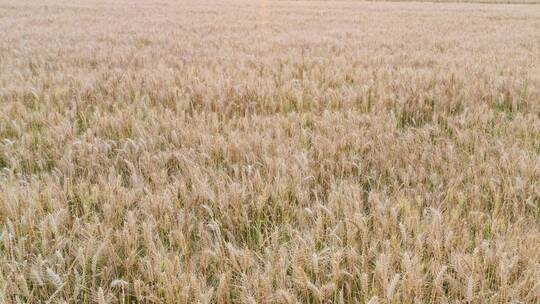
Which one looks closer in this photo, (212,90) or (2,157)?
(2,157)

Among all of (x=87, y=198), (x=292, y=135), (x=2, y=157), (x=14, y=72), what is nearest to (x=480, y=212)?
(x=292, y=135)

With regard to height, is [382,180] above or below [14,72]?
below

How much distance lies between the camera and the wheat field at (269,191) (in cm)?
135

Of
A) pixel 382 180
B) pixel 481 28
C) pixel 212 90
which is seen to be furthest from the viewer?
pixel 481 28

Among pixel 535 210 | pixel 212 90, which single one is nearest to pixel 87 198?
pixel 535 210

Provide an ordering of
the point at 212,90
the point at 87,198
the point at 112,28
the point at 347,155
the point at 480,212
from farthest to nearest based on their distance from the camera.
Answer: the point at 112,28
the point at 212,90
the point at 347,155
the point at 87,198
the point at 480,212

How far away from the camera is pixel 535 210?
1830 millimetres

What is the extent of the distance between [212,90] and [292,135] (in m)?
1.43

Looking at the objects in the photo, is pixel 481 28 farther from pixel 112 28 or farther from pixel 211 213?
pixel 211 213

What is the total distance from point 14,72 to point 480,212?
4.88 m

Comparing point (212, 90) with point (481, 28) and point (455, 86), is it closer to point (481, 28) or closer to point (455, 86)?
point (455, 86)

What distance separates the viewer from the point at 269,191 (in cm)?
197

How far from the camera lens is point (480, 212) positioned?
1732 millimetres

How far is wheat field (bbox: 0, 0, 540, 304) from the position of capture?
1.35 m
